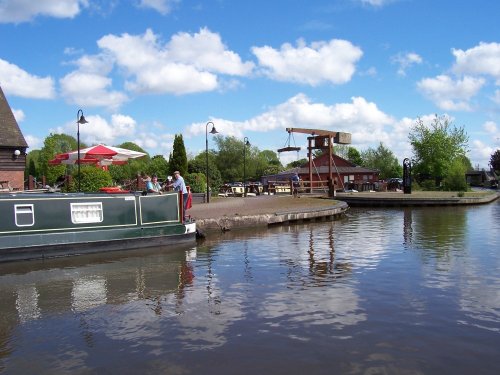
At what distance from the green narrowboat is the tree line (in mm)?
7889

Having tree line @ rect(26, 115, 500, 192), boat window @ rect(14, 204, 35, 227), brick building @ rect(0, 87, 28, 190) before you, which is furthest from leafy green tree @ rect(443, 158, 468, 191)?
boat window @ rect(14, 204, 35, 227)

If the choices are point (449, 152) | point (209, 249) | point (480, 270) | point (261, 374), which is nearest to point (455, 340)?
point (261, 374)

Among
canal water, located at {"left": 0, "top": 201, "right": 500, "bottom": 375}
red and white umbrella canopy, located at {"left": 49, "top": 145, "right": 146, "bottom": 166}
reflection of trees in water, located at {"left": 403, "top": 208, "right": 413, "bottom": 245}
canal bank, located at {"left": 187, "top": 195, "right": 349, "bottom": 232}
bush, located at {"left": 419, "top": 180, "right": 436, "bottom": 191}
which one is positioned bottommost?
canal water, located at {"left": 0, "top": 201, "right": 500, "bottom": 375}

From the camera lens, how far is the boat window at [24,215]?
11992 mm

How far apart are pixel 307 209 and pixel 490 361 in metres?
16.5

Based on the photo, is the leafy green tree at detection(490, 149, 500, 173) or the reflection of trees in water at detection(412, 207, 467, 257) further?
the leafy green tree at detection(490, 149, 500, 173)

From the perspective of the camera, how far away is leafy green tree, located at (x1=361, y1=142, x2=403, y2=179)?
79725mm

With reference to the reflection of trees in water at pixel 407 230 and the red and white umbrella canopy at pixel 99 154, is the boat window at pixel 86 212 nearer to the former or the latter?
the red and white umbrella canopy at pixel 99 154

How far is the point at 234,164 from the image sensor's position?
76.4 m

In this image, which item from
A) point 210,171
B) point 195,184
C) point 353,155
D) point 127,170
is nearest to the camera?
point 195,184

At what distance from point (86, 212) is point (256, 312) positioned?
24.4ft

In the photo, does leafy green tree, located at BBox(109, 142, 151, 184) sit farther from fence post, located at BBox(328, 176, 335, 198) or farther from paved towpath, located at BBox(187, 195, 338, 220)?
fence post, located at BBox(328, 176, 335, 198)

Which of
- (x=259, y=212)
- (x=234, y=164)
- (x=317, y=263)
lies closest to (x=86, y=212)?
(x=317, y=263)

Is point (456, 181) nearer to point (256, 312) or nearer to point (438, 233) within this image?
point (438, 233)
